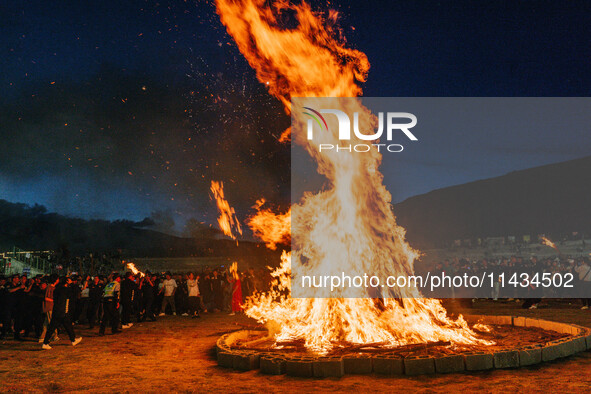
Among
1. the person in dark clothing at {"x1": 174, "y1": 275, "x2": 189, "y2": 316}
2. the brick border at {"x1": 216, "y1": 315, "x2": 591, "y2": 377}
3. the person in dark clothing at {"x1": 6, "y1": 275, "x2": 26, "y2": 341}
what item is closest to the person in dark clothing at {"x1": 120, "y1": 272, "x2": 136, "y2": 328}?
the person in dark clothing at {"x1": 6, "y1": 275, "x2": 26, "y2": 341}

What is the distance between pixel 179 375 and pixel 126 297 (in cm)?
747

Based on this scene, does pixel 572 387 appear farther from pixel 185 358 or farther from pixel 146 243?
pixel 146 243

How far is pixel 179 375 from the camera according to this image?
7.74 m

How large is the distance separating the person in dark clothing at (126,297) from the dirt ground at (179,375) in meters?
3.04

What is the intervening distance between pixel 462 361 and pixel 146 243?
12370cm

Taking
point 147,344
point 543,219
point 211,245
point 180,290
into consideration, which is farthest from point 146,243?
point 147,344

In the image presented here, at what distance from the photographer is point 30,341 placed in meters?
12.1

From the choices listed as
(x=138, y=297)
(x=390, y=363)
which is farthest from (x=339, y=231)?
(x=138, y=297)

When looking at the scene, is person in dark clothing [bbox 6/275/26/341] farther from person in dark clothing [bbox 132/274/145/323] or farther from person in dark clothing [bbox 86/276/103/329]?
person in dark clothing [bbox 132/274/145/323]

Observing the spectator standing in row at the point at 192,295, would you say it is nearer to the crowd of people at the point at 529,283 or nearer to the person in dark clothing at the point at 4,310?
the person in dark clothing at the point at 4,310

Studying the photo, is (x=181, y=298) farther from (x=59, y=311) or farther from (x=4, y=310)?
(x=59, y=311)

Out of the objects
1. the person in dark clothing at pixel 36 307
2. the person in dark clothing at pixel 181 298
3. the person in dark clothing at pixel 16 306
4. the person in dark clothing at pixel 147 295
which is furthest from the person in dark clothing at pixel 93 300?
the person in dark clothing at pixel 181 298

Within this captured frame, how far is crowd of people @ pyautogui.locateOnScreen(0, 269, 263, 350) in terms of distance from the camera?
448 inches

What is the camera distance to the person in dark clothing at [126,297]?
14.4 metres
